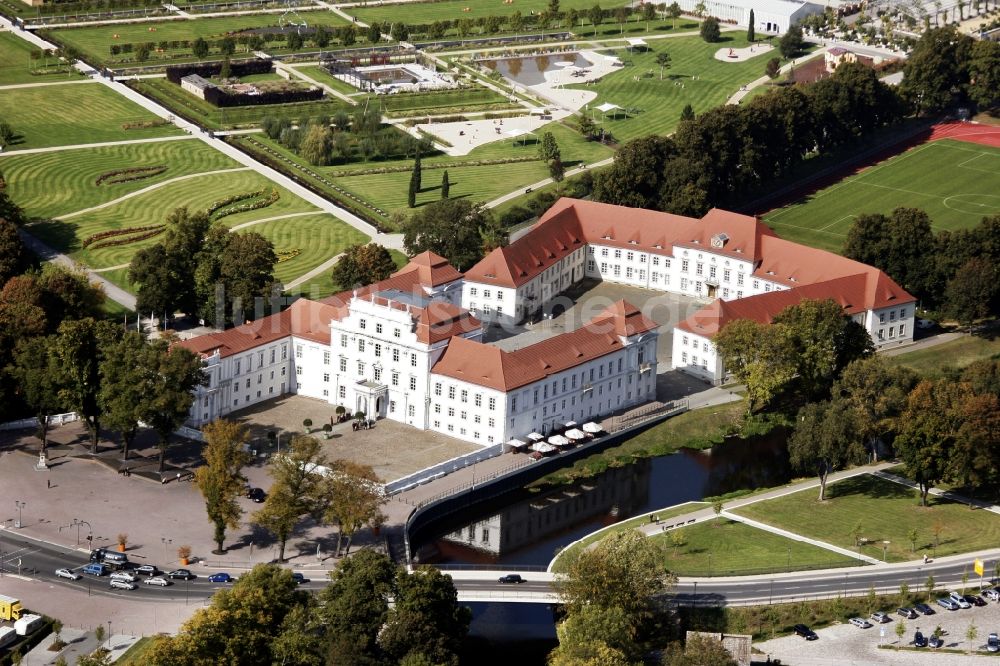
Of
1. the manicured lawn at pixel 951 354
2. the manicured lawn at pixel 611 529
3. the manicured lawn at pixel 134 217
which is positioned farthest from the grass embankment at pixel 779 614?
the manicured lawn at pixel 134 217

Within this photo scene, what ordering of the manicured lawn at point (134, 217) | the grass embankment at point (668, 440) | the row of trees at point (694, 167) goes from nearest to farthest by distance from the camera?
the grass embankment at point (668, 440) → the manicured lawn at point (134, 217) → the row of trees at point (694, 167)

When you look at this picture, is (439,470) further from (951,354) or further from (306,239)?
(306,239)

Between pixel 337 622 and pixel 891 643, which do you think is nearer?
pixel 337 622

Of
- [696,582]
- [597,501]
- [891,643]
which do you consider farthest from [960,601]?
[597,501]

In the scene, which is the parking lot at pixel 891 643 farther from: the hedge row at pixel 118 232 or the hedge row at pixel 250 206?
the hedge row at pixel 250 206

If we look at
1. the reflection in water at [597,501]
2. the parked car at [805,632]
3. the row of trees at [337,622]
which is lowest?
the reflection in water at [597,501]

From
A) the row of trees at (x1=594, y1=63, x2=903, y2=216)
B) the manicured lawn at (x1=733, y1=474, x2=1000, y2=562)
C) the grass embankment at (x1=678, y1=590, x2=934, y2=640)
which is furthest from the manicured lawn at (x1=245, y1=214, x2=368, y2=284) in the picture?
the grass embankment at (x1=678, y1=590, x2=934, y2=640)

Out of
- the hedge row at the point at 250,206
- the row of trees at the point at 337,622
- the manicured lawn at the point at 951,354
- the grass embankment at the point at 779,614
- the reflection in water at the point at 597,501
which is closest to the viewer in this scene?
the row of trees at the point at 337,622
